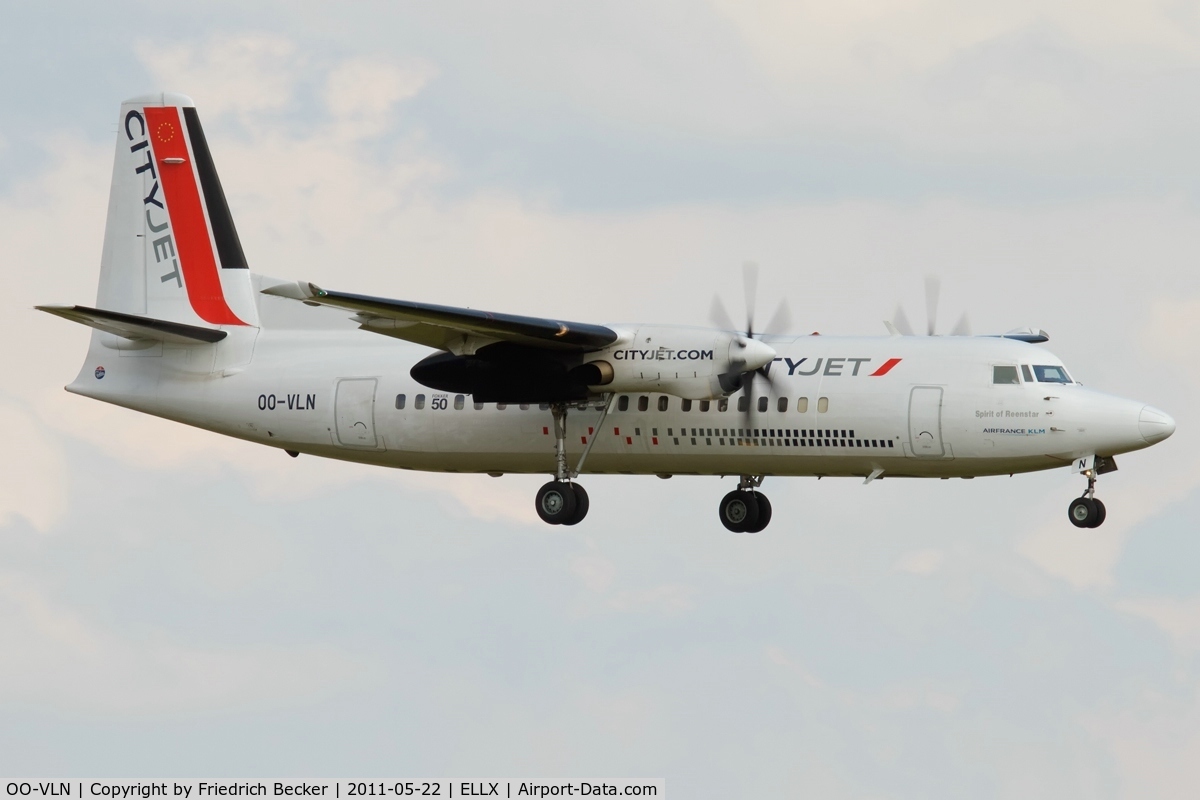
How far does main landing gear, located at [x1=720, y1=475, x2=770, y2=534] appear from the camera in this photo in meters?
29.9

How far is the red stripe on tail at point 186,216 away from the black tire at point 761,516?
30.2ft

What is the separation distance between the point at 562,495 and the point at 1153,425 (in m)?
8.47

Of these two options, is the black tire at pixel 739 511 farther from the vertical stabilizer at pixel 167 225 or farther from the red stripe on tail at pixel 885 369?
the vertical stabilizer at pixel 167 225

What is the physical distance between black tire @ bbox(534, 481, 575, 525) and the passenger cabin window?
6.40 m

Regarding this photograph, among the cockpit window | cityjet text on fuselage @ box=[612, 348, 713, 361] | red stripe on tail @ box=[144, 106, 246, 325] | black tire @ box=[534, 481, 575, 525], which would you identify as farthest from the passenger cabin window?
red stripe on tail @ box=[144, 106, 246, 325]

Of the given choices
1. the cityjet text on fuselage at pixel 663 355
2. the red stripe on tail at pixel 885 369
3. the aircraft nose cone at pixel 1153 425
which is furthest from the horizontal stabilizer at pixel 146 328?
the aircraft nose cone at pixel 1153 425

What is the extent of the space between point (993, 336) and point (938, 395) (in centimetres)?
175

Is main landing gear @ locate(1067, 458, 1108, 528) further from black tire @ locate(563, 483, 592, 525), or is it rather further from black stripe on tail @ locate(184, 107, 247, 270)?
black stripe on tail @ locate(184, 107, 247, 270)

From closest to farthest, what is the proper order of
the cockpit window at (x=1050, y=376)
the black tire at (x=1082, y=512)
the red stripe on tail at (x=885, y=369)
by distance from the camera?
the black tire at (x=1082, y=512), the cockpit window at (x=1050, y=376), the red stripe on tail at (x=885, y=369)

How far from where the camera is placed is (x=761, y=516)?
29.9 m

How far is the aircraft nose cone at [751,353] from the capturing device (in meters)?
25.7

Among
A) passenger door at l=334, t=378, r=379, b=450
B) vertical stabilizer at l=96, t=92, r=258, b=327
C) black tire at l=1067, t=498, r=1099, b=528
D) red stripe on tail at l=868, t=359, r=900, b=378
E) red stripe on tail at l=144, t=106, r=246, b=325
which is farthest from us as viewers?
vertical stabilizer at l=96, t=92, r=258, b=327

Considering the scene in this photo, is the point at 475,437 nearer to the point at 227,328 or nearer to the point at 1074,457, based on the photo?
the point at 227,328

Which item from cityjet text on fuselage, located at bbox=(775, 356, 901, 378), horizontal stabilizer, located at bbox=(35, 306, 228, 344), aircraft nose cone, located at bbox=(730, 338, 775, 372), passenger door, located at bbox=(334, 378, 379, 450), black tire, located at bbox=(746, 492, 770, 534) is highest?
horizontal stabilizer, located at bbox=(35, 306, 228, 344)
